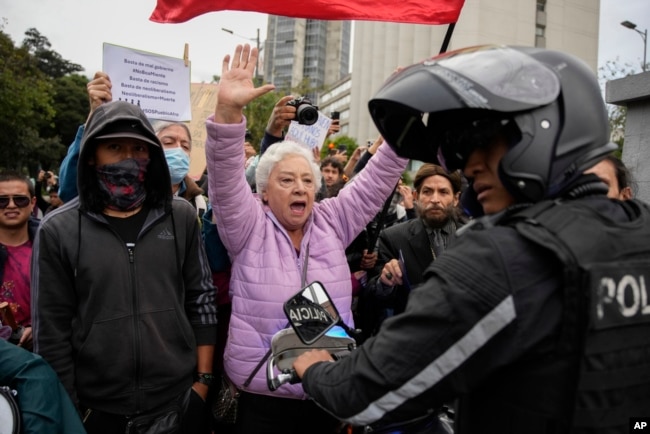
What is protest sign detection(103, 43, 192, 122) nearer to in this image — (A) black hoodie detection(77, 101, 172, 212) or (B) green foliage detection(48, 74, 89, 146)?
(A) black hoodie detection(77, 101, 172, 212)

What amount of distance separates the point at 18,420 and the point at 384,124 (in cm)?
178

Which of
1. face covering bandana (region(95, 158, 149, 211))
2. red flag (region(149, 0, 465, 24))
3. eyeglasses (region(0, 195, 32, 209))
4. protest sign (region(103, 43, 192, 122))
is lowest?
eyeglasses (region(0, 195, 32, 209))

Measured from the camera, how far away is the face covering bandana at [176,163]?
131 inches

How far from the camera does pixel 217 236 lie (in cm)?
279

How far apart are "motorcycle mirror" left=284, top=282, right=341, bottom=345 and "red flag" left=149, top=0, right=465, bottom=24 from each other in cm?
212

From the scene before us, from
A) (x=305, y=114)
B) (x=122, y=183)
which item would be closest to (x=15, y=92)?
(x=305, y=114)

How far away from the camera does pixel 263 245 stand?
259 cm

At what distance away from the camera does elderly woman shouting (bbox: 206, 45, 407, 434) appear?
2.32 m

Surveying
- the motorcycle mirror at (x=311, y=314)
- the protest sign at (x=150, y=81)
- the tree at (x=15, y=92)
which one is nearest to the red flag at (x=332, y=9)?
the protest sign at (x=150, y=81)

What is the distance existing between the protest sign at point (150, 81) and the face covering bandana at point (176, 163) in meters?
0.48

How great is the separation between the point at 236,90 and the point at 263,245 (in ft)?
2.63

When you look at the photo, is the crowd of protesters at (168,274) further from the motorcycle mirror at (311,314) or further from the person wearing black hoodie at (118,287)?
the motorcycle mirror at (311,314)

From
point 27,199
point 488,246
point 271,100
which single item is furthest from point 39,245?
point 271,100

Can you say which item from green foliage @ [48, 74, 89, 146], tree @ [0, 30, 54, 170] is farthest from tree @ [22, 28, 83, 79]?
tree @ [0, 30, 54, 170]
